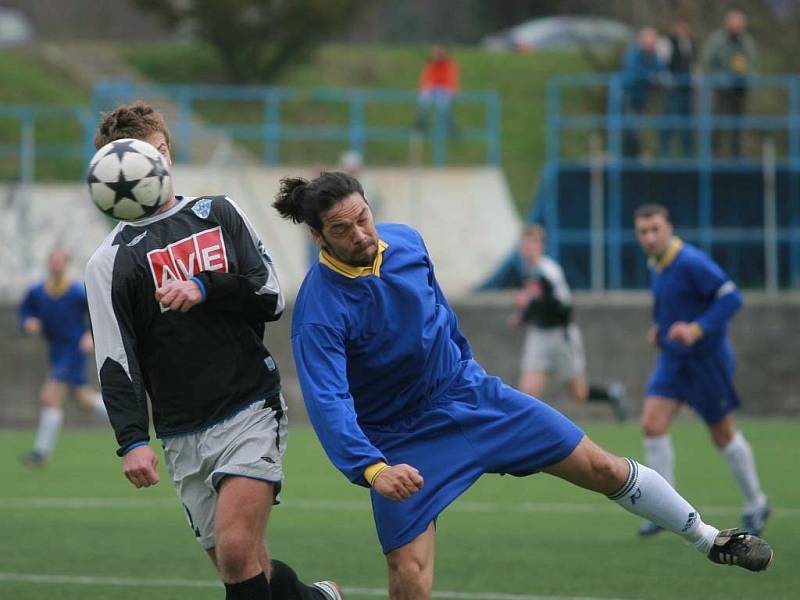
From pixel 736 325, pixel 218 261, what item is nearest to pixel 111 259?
pixel 218 261

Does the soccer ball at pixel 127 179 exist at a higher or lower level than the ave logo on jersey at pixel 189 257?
higher

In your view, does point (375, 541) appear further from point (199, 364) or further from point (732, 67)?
point (732, 67)

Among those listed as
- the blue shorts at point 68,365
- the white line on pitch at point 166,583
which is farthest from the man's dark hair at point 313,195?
the blue shorts at point 68,365

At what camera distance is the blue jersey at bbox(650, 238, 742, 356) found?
9938 mm

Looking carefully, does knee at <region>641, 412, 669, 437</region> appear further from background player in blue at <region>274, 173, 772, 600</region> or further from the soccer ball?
the soccer ball

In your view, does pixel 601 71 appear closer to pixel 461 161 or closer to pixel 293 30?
pixel 461 161

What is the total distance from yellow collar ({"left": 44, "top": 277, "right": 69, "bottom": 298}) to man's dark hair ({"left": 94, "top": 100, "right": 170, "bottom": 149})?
9.31 metres

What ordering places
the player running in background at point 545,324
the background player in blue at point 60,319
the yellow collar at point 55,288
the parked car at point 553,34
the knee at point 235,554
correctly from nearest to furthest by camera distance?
1. the knee at point 235,554
2. the background player in blue at point 60,319
3. the yellow collar at point 55,288
4. the player running in background at point 545,324
5. the parked car at point 553,34

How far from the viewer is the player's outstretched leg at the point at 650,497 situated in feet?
20.6

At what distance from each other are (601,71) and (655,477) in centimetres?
2574

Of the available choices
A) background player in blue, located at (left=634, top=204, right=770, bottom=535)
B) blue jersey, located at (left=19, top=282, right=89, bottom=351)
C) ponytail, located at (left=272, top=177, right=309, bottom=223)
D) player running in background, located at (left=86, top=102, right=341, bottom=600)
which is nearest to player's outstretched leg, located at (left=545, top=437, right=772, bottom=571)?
player running in background, located at (left=86, top=102, right=341, bottom=600)

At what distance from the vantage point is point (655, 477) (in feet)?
21.2

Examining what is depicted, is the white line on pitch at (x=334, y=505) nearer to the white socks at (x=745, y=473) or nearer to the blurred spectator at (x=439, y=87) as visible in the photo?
the white socks at (x=745, y=473)

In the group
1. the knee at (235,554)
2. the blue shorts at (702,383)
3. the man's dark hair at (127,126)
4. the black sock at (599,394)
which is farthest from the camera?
the black sock at (599,394)
